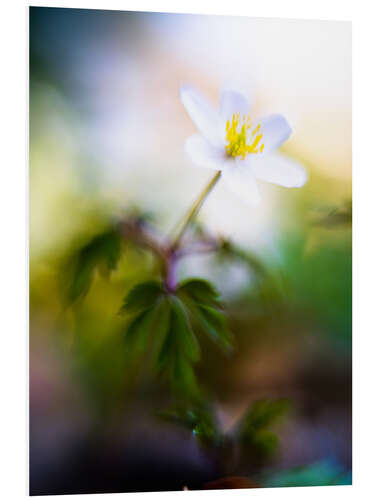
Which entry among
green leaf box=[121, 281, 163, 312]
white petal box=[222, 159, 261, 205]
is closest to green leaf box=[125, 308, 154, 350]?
green leaf box=[121, 281, 163, 312]

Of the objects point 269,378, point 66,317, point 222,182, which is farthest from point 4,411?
point 222,182

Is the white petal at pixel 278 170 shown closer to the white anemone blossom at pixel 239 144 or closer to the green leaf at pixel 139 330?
the white anemone blossom at pixel 239 144

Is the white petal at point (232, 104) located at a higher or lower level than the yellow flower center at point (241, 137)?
higher

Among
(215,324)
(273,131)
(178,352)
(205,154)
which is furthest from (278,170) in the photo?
(178,352)

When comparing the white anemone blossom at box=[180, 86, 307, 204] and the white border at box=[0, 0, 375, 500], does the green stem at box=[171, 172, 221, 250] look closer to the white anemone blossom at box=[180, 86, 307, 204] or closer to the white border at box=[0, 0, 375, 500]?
the white anemone blossom at box=[180, 86, 307, 204]

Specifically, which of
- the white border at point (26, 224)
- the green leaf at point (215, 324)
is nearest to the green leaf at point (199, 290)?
the green leaf at point (215, 324)

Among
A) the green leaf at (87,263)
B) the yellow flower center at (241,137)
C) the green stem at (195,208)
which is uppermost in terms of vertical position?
the yellow flower center at (241,137)
